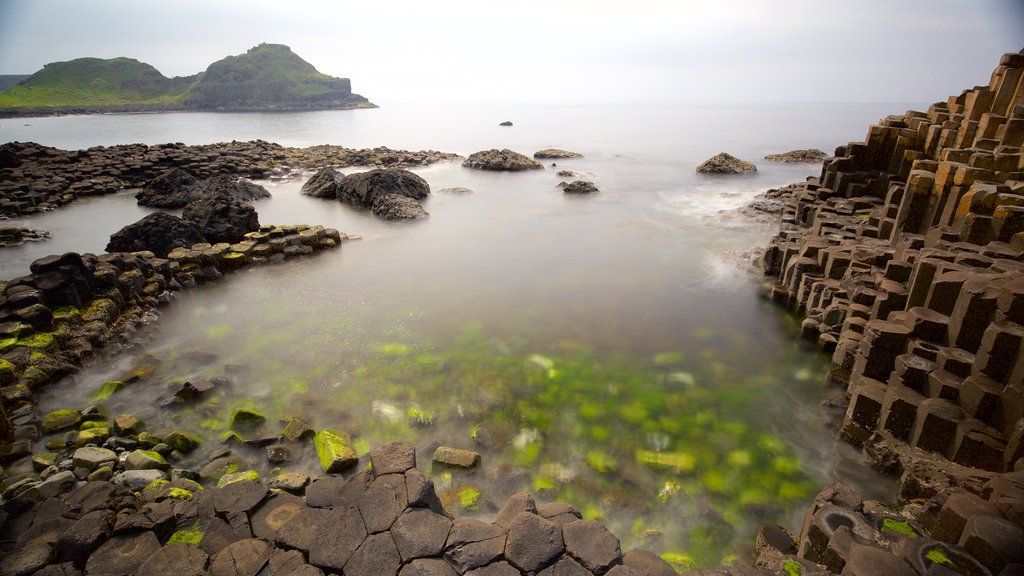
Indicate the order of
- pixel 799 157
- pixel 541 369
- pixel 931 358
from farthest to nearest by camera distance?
pixel 799 157, pixel 541 369, pixel 931 358

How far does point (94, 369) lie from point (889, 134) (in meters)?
22.9

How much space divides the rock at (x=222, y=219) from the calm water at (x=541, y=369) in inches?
94.3

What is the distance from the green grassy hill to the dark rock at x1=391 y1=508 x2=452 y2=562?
121917mm

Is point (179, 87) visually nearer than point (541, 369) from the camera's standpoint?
No

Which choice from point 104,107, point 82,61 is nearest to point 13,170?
point 104,107

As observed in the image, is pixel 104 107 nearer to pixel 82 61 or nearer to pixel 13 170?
pixel 82 61

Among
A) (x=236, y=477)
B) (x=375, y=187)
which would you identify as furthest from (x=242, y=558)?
(x=375, y=187)

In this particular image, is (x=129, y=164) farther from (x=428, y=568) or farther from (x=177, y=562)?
(x=428, y=568)

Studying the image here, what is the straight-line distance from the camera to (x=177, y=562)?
3.65 metres

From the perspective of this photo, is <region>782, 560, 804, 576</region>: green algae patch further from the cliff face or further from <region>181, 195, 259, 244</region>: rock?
the cliff face

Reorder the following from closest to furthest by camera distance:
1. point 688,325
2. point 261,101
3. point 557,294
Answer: point 688,325 → point 557,294 → point 261,101

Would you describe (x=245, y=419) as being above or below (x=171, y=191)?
below

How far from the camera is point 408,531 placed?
3.83 metres

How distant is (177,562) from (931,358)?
8251 millimetres
